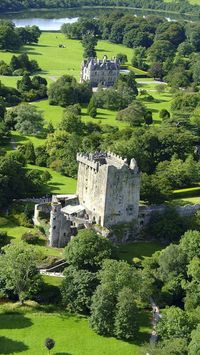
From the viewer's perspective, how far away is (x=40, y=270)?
50.9 meters

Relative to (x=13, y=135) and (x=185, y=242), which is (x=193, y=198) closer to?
(x=185, y=242)

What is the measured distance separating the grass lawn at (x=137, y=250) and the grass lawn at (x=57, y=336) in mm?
9406

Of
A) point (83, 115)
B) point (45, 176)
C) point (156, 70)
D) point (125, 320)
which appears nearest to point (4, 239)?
point (45, 176)

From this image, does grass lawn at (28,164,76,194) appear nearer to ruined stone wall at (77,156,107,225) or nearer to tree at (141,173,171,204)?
ruined stone wall at (77,156,107,225)

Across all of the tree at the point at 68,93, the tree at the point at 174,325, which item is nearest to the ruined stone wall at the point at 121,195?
the tree at the point at 174,325

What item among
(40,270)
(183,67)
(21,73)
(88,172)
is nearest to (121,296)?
(40,270)

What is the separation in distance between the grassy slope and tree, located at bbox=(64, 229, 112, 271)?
15.0 ft

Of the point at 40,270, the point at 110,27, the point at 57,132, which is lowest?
the point at 40,270

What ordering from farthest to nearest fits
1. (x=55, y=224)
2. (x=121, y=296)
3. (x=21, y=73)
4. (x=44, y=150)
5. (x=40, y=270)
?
(x=21, y=73) → (x=44, y=150) → (x=55, y=224) → (x=40, y=270) → (x=121, y=296)

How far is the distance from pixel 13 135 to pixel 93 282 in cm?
3942

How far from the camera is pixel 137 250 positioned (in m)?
56.2

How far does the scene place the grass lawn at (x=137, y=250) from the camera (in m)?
54.8

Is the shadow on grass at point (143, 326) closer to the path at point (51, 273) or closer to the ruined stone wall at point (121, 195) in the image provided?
the path at point (51, 273)

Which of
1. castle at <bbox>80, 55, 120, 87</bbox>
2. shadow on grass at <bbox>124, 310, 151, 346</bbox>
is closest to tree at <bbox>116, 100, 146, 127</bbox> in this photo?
castle at <bbox>80, 55, 120, 87</bbox>
